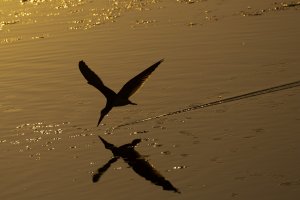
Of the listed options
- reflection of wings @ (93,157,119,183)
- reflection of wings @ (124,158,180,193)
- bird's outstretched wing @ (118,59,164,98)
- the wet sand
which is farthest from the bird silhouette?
reflection of wings @ (124,158,180,193)

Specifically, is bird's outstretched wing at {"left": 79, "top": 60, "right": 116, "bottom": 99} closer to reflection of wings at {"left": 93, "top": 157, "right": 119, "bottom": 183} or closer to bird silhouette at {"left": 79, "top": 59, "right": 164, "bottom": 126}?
bird silhouette at {"left": 79, "top": 59, "right": 164, "bottom": 126}

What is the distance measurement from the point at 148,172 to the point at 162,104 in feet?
11.1

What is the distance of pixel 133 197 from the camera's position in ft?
32.2

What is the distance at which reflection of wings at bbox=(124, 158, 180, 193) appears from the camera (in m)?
10.1

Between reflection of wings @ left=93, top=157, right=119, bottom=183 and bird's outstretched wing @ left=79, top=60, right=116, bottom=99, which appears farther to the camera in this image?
bird's outstretched wing @ left=79, top=60, right=116, bottom=99

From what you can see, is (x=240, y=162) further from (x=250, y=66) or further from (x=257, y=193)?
(x=250, y=66)

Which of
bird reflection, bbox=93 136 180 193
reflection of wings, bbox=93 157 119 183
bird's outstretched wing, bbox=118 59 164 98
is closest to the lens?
bird reflection, bbox=93 136 180 193

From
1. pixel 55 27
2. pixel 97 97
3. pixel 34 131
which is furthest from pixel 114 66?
pixel 55 27

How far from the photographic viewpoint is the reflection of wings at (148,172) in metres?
10.1

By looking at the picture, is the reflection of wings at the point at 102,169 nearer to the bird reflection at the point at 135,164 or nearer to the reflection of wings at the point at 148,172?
the bird reflection at the point at 135,164

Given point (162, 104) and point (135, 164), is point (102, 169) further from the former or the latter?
point (162, 104)

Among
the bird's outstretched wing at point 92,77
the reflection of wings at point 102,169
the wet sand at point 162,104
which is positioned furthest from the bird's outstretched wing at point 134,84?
the reflection of wings at point 102,169

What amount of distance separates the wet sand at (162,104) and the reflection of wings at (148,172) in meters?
0.10

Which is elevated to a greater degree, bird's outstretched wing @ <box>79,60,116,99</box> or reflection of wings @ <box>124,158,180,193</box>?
bird's outstretched wing @ <box>79,60,116,99</box>
